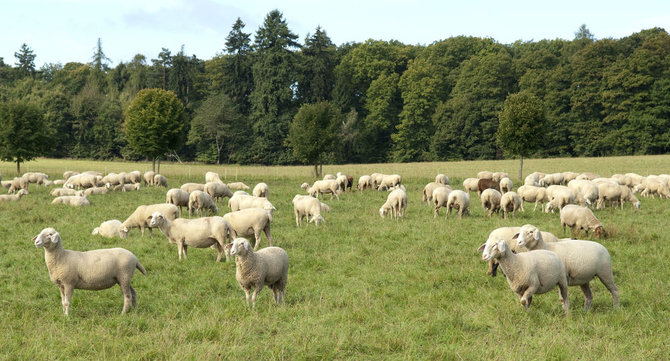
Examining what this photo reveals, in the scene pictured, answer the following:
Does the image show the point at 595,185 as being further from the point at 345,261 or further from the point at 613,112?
the point at 613,112

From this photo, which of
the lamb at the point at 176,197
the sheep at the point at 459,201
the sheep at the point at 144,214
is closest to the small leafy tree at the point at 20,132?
the lamb at the point at 176,197

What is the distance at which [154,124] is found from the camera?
1892 inches

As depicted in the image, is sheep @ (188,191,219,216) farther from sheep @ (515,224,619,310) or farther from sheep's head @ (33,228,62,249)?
sheep @ (515,224,619,310)

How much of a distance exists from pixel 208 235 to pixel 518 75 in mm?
75876

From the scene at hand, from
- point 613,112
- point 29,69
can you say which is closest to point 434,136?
point 613,112

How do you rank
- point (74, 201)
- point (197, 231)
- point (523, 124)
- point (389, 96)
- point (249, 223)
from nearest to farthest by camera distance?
point (197, 231)
point (249, 223)
point (74, 201)
point (523, 124)
point (389, 96)

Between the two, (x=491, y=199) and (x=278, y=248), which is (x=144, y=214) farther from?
(x=491, y=199)

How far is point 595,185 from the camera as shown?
2277cm

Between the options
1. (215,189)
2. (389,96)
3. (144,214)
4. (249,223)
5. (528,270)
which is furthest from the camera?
(389,96)

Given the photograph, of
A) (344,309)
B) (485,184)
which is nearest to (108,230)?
(344,309)

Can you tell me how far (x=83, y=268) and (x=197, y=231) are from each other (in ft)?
13.2

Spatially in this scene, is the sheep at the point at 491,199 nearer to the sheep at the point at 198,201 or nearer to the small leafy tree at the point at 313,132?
the sheep at the point at 198,201

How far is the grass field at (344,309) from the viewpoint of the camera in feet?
21.7

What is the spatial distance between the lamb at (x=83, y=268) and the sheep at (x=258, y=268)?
6.09 ft
